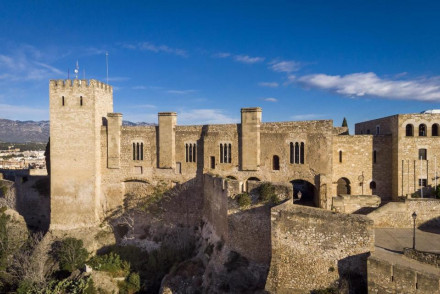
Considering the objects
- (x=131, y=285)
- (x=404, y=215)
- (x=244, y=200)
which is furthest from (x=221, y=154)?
(x=404, y=215)

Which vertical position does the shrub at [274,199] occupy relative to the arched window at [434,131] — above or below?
below

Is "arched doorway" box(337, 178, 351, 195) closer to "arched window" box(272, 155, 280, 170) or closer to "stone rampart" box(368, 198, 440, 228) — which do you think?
"arched window" box(272, 155, 280, 170)

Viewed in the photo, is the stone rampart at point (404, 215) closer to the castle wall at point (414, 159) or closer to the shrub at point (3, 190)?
the castle wall at point (414, 159)

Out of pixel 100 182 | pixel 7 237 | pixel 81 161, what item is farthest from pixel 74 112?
pixel 7 237

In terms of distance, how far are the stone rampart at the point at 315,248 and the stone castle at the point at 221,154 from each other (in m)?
8.55

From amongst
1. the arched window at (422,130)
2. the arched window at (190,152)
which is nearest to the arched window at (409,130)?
the arched window at (422,130)

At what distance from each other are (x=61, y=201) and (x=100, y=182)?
3.12 m

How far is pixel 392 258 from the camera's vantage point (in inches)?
505

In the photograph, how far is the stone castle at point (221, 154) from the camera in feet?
73.7

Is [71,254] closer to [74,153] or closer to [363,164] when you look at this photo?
[74,153]

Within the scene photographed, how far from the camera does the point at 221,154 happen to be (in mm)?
24422

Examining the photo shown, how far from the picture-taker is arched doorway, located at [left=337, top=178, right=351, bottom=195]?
23995mm

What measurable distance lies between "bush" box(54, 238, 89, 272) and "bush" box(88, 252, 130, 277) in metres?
0.69

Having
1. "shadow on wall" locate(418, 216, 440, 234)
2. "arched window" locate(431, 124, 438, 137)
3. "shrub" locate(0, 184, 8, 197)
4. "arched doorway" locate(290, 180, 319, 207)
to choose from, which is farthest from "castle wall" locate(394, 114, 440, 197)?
"shrub" locate(0, 184, 8, 197)
